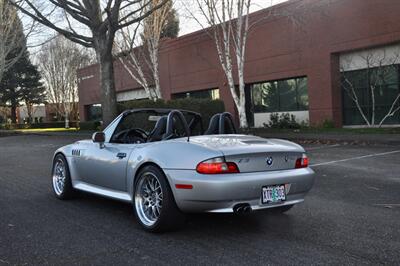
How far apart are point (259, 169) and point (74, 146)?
10.8ft

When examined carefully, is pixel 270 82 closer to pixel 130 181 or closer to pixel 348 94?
pixel 348 94

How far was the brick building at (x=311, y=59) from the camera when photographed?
68.5 feet

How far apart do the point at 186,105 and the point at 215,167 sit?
1850cm

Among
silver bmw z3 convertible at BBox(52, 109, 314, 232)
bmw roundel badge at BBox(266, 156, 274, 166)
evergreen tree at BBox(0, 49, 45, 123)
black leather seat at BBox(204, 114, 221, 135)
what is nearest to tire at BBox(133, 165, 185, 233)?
silver bmw z3 convertible at BBox(52, 109, 314, 232)

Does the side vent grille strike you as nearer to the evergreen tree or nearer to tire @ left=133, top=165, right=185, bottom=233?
tire @ left=133, top=165, right=185, bottom=233

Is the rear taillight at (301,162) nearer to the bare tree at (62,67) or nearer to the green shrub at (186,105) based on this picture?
the green shrub at (186,105)

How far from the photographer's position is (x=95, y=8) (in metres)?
18.4

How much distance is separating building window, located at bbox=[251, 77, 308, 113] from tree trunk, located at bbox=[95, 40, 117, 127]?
1047 centimetres

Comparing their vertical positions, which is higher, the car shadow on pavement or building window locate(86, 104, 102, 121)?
building window locate(86, 104, 102, 121)

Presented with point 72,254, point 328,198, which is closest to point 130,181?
point 72,254

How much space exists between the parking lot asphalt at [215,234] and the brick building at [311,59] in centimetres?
1466

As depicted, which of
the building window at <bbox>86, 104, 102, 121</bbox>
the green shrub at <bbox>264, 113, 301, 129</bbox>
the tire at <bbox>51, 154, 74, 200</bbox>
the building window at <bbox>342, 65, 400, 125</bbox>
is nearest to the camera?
the tire at <bbox>51, 154, 74, 200</bbox>

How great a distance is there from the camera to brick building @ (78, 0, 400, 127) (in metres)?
20.9

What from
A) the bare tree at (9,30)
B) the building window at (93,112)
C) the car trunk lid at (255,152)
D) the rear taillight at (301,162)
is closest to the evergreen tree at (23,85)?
the building window at (93,112)
